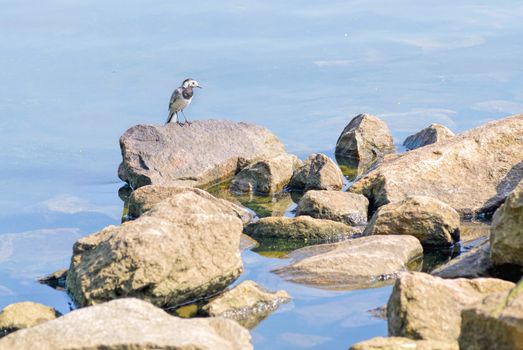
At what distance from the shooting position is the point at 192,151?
14.7 m

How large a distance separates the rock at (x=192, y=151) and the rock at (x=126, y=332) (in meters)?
→ 5.98

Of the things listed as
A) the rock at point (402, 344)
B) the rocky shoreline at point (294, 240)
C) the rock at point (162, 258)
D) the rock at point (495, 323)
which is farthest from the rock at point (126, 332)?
the rock at point (495, 323)

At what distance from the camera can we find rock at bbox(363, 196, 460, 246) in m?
11.1

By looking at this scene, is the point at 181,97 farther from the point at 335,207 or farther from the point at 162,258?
the point at 162,258

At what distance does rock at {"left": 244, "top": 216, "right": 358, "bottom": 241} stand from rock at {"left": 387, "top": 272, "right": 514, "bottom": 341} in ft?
11.0

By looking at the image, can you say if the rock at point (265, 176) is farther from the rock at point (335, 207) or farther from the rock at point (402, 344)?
the rock at point (402, 344)

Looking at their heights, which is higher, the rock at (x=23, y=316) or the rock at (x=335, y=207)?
the rock at (x=335, y=207)

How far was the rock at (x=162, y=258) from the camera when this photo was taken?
940 cm

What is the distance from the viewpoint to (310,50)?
2009 centimetres

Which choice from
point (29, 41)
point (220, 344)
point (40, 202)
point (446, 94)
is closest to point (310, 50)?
point (446, 94)

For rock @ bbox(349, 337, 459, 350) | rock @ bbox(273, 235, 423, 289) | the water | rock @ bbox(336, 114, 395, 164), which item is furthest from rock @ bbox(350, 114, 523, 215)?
rock @ bbox(349, 337, 459, 350)

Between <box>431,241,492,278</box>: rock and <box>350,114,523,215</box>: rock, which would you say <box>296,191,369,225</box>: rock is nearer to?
<box>350,114,523,215</box>: rock

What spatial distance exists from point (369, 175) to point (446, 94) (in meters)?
5.69

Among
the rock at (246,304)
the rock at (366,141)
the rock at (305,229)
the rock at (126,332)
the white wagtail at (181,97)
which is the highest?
the white wagtail at (181,97)
